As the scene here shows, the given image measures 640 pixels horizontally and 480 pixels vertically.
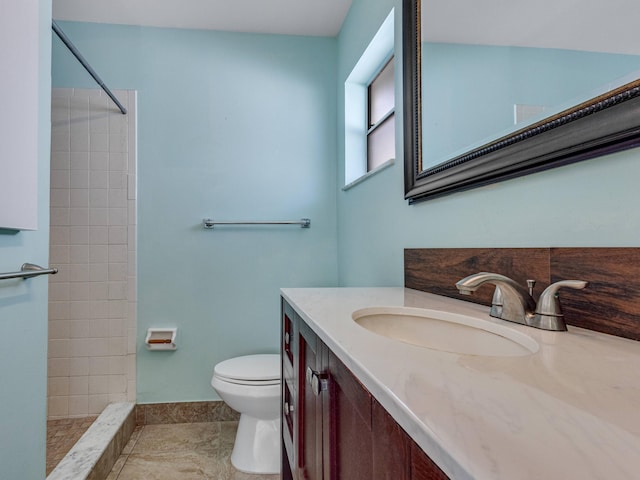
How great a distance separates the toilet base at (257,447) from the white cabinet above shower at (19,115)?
4.19 feet

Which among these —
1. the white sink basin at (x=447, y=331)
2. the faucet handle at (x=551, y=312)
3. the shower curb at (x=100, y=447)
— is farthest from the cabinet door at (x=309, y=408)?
the shower curb at (x=100, y=447)

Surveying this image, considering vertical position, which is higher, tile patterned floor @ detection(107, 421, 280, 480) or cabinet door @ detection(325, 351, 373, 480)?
cabinet door @ detection(325, 351, 373, 480)

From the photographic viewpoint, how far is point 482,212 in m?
1.03

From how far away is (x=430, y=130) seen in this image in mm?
1296

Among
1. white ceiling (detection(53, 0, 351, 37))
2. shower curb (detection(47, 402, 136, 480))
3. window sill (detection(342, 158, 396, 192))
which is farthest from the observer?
white ceiling (detection(53, 0, 351, 37))

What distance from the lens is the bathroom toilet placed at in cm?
177

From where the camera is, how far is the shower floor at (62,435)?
1.74m

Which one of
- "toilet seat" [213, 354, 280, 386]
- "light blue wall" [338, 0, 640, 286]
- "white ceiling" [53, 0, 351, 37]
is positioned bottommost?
"toilet seat" [213, 354, 280, 386]

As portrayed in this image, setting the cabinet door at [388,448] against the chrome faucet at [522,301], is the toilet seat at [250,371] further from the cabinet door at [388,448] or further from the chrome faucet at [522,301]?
the cabinet door at [388,448]

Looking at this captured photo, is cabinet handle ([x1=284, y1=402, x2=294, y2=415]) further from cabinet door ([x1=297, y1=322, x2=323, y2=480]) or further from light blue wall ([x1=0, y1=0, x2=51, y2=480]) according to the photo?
light blue wall ([x1=0, y1=0, x2=51, y2=480])

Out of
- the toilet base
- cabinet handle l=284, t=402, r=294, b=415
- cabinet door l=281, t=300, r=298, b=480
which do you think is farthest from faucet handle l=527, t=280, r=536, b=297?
the toilet base

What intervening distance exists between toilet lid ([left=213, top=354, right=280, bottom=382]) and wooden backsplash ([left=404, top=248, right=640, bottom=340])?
1.12 metres

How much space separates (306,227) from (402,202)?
100 centimetres

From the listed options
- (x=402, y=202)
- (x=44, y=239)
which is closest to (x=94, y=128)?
(x=44, y=239)
